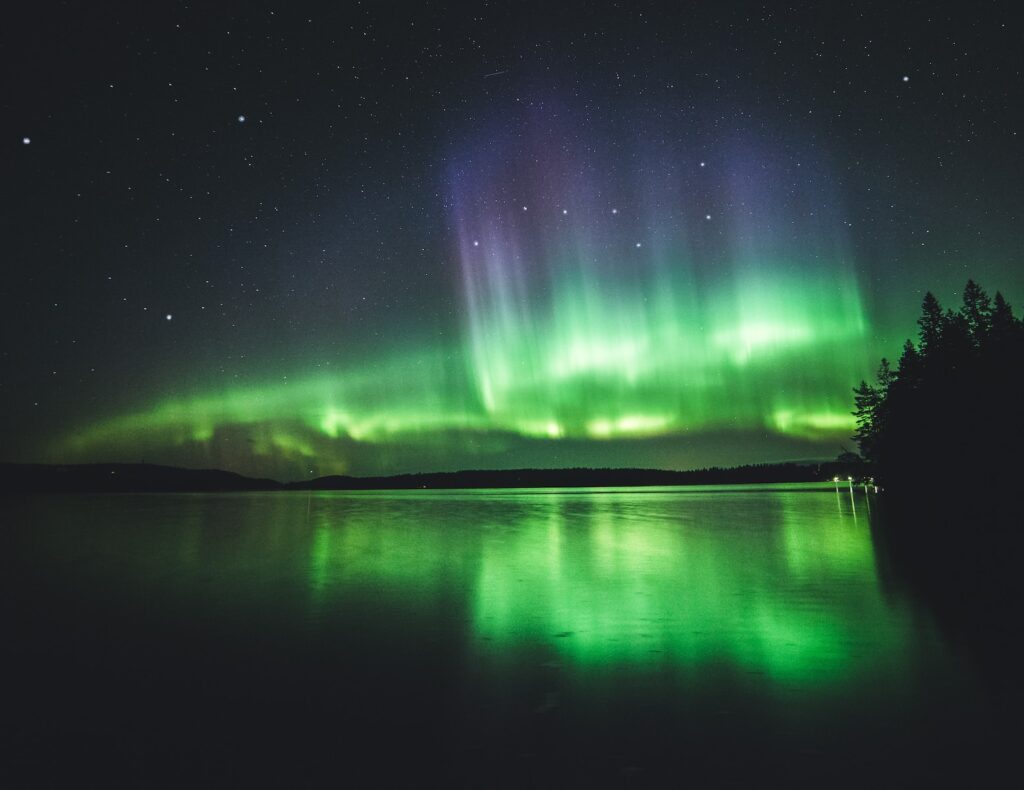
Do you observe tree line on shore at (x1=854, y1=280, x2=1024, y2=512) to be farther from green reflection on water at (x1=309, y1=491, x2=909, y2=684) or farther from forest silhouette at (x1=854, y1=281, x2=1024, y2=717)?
green reflection on water at (x1=309, y1=491, x2=909, y2=684)

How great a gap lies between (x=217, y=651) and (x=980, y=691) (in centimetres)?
923

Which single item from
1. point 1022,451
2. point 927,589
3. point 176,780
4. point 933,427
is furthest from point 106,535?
point 933,427

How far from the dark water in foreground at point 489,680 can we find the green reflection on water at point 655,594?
8 cm

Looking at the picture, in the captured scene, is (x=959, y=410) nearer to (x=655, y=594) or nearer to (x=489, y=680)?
(x=655, y=594)

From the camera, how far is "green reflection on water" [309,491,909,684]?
8.34 meters

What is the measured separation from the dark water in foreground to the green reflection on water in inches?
3.1

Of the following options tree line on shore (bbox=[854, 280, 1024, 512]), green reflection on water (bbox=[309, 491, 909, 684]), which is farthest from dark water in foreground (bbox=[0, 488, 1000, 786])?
tree line on shore (bbox=[854, 280, 1024, 512])

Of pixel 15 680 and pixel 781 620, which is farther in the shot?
pixel 781 620

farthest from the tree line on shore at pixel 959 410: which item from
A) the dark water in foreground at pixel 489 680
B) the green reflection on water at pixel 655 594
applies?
the dark water in foreground at pixel 489 680

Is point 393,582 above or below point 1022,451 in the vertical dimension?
below

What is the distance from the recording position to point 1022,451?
3572cm

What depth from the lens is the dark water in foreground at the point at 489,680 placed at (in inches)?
199

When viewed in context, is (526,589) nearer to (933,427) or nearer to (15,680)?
(15,680)

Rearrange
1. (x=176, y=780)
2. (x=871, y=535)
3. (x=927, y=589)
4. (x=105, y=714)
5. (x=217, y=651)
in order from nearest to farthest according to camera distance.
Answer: (x=176, y=780)
(x=105, y=714)
(x=217, y=651)
(x=927, y=589)
(x=871, y=535)
